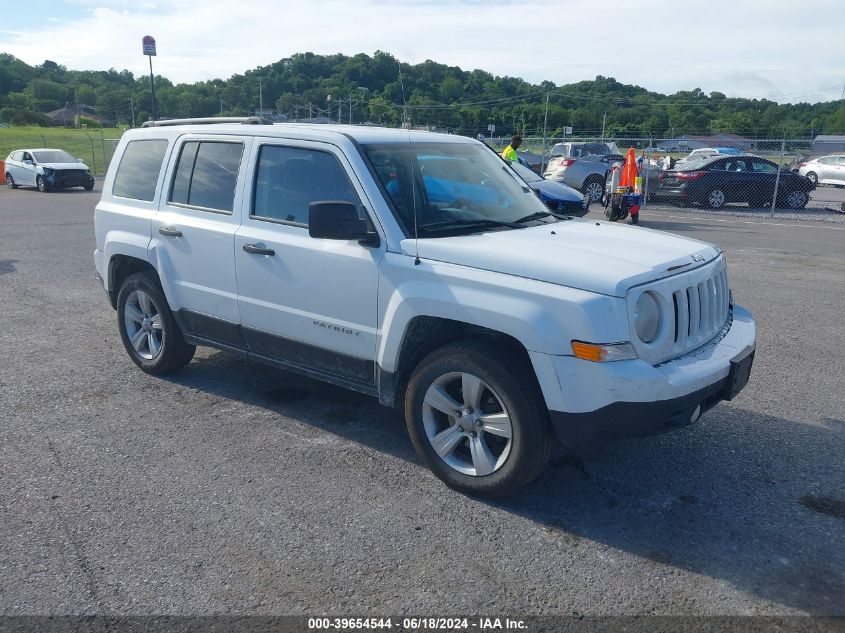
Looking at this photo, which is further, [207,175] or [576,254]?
[207,175]

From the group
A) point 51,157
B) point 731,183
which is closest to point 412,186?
point 731,183

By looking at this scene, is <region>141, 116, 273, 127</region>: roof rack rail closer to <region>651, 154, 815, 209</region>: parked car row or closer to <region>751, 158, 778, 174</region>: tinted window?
<region>651, 154, 815, 209</region>: parked car row

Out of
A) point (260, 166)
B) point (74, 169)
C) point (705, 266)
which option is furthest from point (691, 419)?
point (74, 169)

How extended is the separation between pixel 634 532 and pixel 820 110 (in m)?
73.5

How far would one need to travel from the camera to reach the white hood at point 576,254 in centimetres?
365

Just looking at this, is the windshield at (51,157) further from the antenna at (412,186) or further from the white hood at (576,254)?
the white hood at (576,254)

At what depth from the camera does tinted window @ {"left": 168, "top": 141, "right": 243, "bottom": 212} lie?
16.7 feet

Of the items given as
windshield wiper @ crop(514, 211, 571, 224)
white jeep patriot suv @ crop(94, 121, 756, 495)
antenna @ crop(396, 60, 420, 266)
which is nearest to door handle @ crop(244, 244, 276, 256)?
white jeep patriot suv @ crop(94, 121, 756, 495)

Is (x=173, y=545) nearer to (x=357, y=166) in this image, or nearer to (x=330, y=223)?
(x=330, y=223)

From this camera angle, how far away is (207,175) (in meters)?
5.29

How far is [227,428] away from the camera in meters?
4.95

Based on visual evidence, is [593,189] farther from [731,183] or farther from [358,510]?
[358,510]

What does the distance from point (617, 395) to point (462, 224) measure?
1.51 metres

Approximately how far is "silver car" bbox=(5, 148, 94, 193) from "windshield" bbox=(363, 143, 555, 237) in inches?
964
